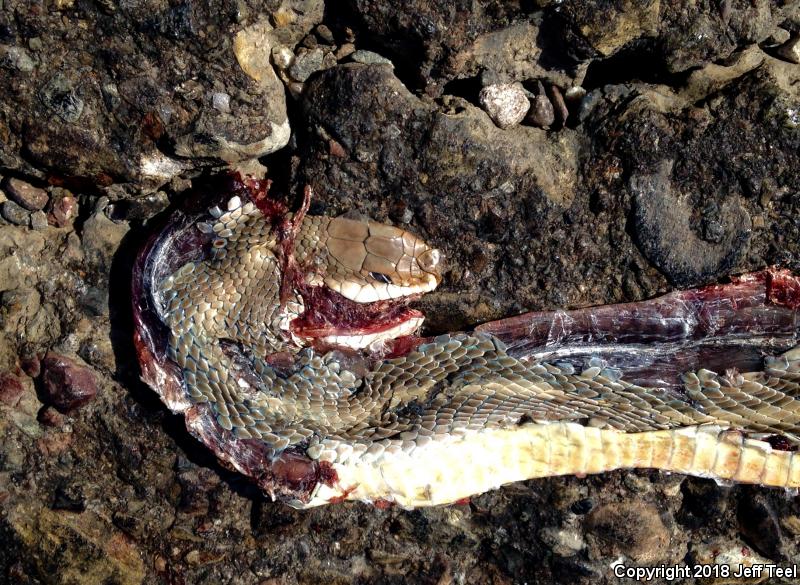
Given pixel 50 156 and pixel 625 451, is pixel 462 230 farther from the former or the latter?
pixel 50 156

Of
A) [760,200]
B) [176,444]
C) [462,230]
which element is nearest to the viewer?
[760,200]

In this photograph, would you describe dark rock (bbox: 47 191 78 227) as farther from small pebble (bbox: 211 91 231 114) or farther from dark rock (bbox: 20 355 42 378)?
small pebble (bbox: 211 91 231 114)

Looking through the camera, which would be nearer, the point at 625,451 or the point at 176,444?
the point at 625,451

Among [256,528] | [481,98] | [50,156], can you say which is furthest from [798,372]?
[50,156]

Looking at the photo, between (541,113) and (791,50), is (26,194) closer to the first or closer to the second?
(541,113)

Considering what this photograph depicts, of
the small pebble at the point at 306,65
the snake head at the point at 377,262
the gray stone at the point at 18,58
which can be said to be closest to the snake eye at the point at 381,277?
the snake head at the point at 377,262

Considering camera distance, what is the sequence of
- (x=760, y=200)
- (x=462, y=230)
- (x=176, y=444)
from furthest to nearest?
1. (x=176, y=444)
2. (x=462, y=230)
3. (x=760, y=200)

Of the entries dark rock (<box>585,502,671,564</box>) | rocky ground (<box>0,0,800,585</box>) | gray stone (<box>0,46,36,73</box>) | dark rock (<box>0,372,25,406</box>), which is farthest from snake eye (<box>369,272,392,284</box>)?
dark rock (<box>0,372,25,406</box>)
